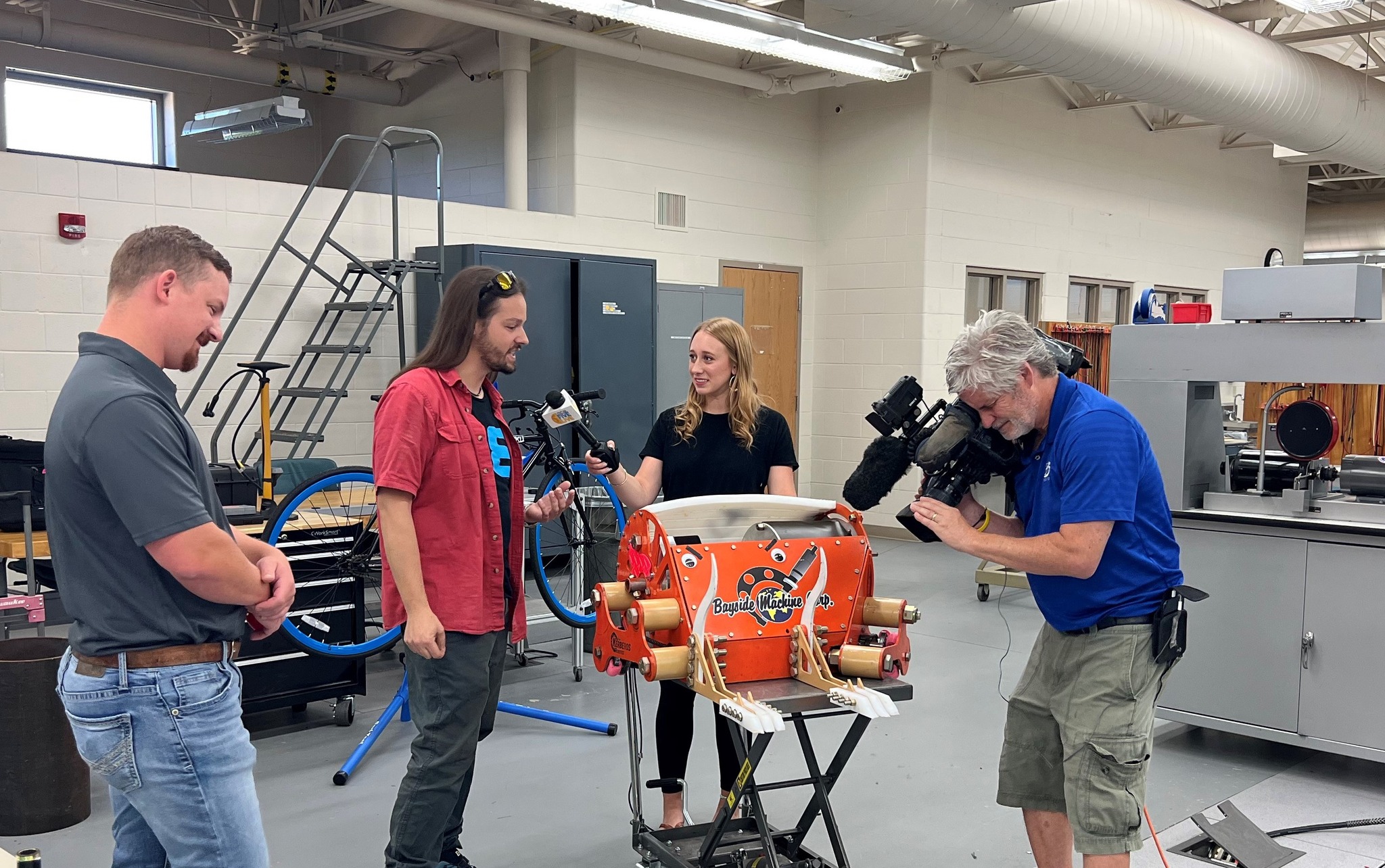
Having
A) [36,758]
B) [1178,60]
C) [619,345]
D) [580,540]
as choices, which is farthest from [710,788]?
[1178,60]

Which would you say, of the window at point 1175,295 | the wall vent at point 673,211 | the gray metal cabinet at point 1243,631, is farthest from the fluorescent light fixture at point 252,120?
the window at point 1175,295

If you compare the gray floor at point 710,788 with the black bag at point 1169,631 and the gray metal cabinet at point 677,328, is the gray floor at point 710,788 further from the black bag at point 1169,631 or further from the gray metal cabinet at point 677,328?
the gray metal cabinet at point 677,328

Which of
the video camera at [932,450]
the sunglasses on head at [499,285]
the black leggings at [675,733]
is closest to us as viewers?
the video camera at [932,450]

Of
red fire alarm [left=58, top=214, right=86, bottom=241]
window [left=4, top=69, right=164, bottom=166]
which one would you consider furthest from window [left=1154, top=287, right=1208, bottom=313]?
red fire alarm [left=58, top=214, right=86, bottom=241]

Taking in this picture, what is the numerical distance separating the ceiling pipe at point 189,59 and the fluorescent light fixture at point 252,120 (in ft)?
2.92

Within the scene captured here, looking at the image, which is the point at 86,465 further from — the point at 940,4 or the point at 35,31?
the point at 35,31

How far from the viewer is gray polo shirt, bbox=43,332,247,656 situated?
1.64 m

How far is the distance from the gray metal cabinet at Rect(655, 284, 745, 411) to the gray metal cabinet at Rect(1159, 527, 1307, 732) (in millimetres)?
4253

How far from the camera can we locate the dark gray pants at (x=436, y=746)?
7.94ft

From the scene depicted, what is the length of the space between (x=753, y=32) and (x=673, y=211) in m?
2.10

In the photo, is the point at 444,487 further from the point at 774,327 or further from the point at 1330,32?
the point at 1330,32

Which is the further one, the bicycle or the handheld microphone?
the bicycle

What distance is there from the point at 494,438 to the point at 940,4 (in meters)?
3.73

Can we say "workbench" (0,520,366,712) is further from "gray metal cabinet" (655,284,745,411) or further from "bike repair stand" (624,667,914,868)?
"gray metal cabinet" (655,284,745,411)
